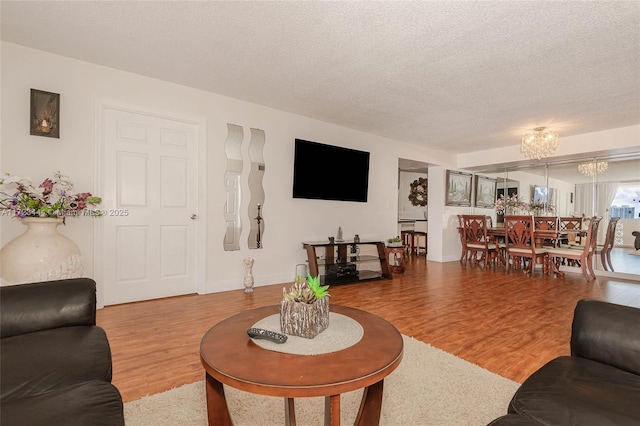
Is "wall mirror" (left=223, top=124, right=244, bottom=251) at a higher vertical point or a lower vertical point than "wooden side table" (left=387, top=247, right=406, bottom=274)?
higher

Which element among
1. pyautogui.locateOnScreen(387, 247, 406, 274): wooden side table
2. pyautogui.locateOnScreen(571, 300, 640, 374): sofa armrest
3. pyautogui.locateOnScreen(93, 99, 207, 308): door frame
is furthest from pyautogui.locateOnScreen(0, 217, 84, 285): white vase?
pyautogui.locateOnScreen(387, 247, 406, 274): wooden side table

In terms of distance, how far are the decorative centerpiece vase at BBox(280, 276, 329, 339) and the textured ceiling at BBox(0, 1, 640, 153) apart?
196cm

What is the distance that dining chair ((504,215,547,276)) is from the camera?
542 centimetres

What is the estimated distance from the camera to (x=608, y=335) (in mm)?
1277

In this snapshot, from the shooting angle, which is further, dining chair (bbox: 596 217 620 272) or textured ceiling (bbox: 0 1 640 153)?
dining chair (bbox: 596 217 620 272)

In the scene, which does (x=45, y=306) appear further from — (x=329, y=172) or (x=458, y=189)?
(x=458, y=189)

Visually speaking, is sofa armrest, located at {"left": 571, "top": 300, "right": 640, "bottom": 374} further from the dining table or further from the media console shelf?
the dining table

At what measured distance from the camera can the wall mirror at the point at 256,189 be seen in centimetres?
425

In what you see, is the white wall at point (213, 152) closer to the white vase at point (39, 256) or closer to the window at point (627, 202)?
the white vase at point (39, 256)

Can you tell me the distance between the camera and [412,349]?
230cm

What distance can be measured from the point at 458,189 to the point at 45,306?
7.36 meters

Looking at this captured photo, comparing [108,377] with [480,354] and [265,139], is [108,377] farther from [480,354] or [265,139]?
[265,139]

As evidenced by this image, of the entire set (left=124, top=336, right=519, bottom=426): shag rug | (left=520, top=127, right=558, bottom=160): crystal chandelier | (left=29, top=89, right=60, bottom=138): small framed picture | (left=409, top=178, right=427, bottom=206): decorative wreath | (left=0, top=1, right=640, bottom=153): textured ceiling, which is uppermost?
(left=0, top=1, right=640, bottom=153): textured ceiling

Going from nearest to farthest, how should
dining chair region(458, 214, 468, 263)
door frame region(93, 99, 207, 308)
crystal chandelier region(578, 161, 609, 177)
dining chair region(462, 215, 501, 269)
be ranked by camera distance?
door frame region(93, 99, 207, 308)
crystal chandelier region(578, 161, 609, 177)
dining chair region(462, 215, 501, 269)
dining chair region(458, 214, 468, 263)
